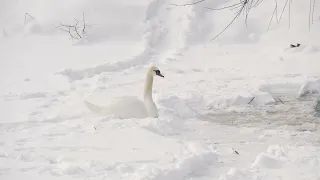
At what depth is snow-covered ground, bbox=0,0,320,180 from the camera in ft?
16.6

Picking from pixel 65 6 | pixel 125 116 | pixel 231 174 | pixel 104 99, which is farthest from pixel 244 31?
pixel 231 174

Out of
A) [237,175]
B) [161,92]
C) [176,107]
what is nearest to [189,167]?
[237,175]

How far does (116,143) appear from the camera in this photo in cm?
562

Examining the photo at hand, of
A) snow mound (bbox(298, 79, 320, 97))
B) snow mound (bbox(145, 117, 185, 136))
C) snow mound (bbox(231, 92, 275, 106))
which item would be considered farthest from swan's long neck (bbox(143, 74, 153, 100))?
snow mound (bbox(298, 79, 320, 97))

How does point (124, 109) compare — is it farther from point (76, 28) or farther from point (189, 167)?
point (76, 28)

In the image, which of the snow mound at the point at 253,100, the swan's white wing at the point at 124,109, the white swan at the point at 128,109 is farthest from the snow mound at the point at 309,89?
the swan's white wing at the point at 124,109

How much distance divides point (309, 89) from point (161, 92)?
7.87 ft

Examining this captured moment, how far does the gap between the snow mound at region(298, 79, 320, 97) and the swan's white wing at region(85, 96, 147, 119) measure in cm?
274

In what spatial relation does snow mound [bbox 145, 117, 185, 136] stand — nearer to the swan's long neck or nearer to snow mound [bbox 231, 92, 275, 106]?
the swan's long neck

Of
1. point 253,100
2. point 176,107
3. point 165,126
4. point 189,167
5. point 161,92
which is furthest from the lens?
point 161,92

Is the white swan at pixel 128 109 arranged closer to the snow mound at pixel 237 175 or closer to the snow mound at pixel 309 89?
the snow mound at pixel 237 175

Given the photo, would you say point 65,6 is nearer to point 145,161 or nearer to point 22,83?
point 22,83

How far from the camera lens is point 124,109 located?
23.1 ft

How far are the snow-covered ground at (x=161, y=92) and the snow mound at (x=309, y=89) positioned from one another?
0.07ft
